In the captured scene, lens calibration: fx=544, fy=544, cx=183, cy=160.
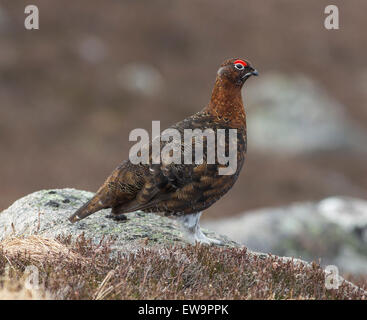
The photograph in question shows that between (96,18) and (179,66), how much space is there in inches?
175

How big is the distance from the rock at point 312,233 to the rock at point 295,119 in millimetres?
11990

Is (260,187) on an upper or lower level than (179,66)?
lower

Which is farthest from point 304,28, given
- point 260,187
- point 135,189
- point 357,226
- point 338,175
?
point 135,189

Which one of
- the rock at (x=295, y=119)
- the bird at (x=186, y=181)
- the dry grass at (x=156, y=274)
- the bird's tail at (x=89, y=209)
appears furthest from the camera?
the rock at (x=295, y=119)

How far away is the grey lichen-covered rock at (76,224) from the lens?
5.70 metres

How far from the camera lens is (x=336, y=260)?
35.8ft

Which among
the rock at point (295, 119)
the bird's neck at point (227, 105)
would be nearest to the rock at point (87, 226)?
the bird's neck at point (227, 105)

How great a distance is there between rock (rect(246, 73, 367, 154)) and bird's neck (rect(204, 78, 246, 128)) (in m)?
18.1

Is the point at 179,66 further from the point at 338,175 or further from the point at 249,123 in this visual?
the point at 338,175

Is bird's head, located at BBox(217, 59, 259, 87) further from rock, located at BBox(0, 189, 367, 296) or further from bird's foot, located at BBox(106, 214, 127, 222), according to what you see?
bird's foot, located at BBox(106, 214, 127, 222)

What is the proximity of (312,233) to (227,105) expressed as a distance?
634 centimetres

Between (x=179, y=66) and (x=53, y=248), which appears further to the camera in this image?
(x=179, y=66)

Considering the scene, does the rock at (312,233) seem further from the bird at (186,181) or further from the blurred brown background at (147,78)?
the blurred brown background at (147,78)

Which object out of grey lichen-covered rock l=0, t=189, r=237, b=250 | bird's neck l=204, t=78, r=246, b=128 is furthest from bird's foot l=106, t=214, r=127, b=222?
bird's neck l=204, t=78, r=246, b=128
